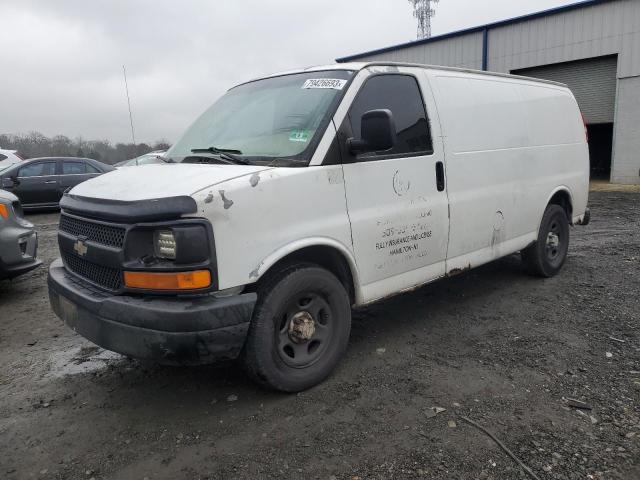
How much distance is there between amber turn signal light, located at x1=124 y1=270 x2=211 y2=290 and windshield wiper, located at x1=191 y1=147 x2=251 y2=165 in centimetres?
89

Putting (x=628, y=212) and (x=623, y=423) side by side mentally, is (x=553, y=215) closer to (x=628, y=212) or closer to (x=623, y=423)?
(x=623, y=423)

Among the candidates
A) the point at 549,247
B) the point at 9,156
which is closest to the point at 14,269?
the point at 549,247

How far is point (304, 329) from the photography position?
3.17 meters

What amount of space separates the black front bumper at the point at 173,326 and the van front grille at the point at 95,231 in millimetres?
328

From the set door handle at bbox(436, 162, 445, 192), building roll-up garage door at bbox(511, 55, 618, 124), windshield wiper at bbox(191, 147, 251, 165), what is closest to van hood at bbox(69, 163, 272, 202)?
windshield wiper at bbox(191, 147, 251, 165)

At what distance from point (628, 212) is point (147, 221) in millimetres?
10753

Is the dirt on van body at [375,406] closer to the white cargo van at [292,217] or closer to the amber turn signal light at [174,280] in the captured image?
the white cargo van at [292,217]

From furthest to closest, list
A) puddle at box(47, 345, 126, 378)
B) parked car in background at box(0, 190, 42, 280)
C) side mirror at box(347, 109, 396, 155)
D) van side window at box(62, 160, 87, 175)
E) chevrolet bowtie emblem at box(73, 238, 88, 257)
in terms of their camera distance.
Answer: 1. van side window at box(62, 160, 87, 175)
2. parked car in background at box(0, 190, 42, 280)
3. puddle at box(47, 345, 126, 378)
4. side mirror at box(347, 109, 396, 155)
5. chevrolet bowtie emblem at box(73, 238, 88, 257)

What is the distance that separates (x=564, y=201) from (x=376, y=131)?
3609 mm

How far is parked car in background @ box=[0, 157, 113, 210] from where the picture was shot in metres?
12.5

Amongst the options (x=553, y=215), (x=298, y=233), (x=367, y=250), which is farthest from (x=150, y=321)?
(x=553, y=215)

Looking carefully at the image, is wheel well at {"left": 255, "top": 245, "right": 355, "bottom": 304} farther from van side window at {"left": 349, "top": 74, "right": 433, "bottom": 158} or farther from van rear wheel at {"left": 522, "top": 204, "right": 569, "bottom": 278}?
van rear wheel at {"left": 522, "top": 204, "right": 569, "bottom": 278}

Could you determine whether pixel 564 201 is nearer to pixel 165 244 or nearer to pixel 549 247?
pixel 549 247

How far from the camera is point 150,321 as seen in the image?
2.65 m
